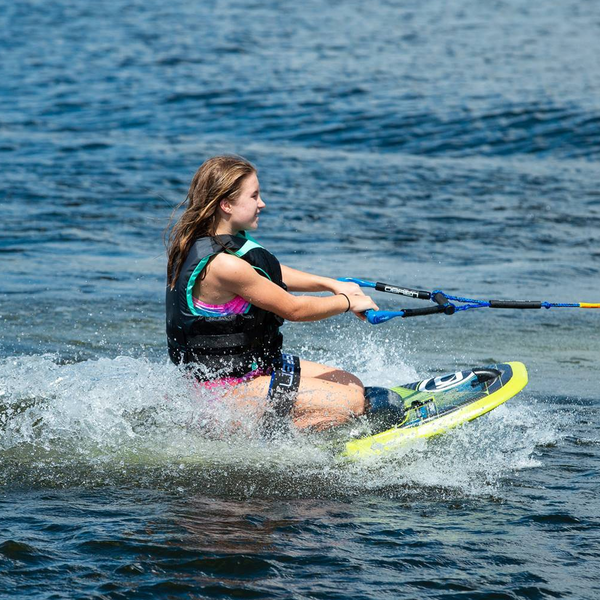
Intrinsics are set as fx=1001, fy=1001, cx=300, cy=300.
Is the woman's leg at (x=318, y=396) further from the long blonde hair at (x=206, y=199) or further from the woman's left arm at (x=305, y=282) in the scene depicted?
the long blonde hair at (x=206, y=199)

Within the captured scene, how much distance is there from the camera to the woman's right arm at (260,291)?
536 centimetres

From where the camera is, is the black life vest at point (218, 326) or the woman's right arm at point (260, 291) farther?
the black life vest at point (218, 326)

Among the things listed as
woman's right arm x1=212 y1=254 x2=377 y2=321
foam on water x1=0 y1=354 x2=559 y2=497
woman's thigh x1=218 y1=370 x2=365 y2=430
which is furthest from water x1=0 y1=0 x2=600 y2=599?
woman's right arm x1=212 y1=254 x2=377 y2=321

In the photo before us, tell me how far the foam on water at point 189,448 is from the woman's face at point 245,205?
96 centimetres

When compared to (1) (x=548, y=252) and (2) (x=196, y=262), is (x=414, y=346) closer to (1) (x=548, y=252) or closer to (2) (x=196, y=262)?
(2) (x=196, y=262)

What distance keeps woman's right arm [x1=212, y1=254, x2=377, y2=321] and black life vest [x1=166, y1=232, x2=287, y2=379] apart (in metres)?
0.11

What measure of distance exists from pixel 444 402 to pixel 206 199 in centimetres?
191

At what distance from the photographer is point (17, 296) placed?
9703 mm

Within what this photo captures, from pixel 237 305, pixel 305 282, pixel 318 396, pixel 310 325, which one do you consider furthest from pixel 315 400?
pixel 310 325

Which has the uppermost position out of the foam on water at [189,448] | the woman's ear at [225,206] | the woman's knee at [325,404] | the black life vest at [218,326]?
the woman's ear at [225,206]

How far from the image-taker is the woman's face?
5523mm

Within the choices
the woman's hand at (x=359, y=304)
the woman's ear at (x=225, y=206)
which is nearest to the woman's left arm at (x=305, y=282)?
the woman's hand at (x=359, y=304)

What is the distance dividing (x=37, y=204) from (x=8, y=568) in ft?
34.9

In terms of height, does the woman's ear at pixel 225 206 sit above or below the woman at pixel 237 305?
above
